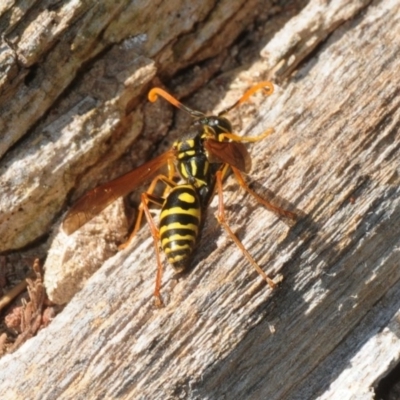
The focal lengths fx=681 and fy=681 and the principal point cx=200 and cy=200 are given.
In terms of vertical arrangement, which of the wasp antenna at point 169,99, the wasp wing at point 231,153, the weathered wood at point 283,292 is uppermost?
the wasp antenna at point 169,99

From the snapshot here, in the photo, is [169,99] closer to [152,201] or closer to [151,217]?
[152,201]

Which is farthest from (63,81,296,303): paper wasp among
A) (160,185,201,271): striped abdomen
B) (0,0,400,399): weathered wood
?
(0,0,400,399): weathered wood

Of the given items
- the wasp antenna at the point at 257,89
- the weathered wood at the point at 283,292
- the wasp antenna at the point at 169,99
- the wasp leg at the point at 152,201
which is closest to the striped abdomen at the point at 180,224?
the weathered wood at the point at 283,292

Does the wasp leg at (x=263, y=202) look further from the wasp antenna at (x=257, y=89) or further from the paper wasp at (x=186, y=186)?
the wasp antenna at (x=257, y=89)

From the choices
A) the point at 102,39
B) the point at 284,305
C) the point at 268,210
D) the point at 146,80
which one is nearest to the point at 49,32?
the point at 102,39

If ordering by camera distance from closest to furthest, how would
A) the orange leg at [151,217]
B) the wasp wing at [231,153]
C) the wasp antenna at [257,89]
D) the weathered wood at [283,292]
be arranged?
the weathered wood at [283,292], the orange leg at [151,217], the wasp wing at [231,153], the wasp antenna at [257,89]

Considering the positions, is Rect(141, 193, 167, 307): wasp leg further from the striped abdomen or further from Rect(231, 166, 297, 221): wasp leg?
Rect(231, 166, 297, 221): wasp leg

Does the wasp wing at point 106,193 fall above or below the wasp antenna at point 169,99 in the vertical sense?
below
